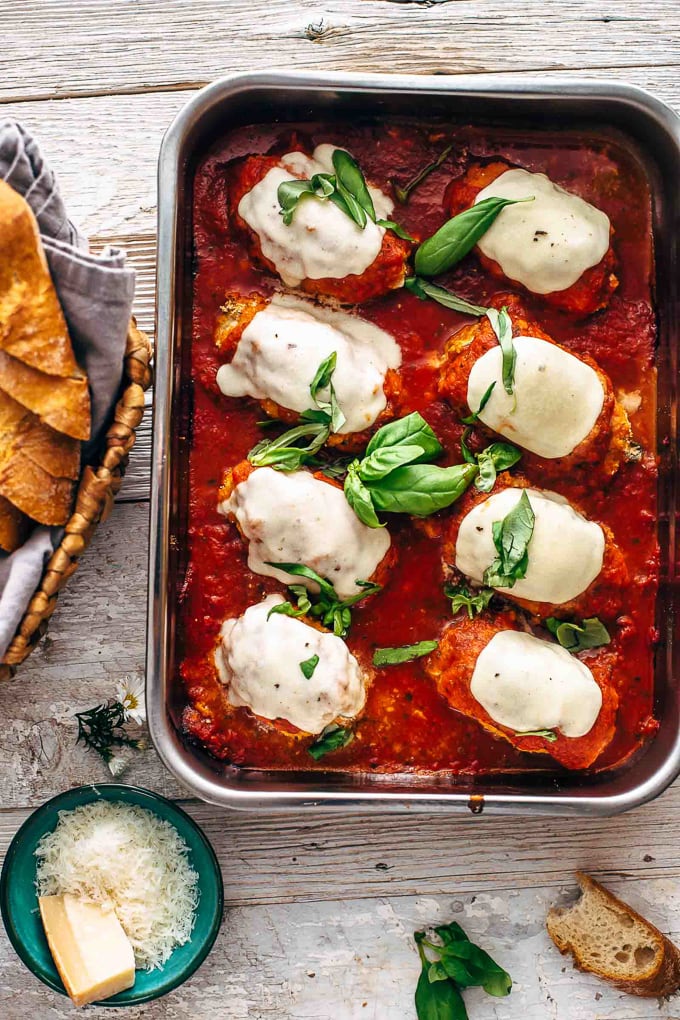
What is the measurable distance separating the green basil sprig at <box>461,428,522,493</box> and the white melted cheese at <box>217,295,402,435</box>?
0.82 feet

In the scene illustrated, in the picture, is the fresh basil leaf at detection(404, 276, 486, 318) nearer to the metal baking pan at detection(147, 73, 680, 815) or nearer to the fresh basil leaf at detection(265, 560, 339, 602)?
the metal baking pan at detection(147, 73, 680, 815)

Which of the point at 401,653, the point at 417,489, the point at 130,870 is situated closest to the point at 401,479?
the point at 417,489

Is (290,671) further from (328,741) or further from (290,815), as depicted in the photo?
(290,815)

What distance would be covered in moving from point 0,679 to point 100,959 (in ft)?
2.49

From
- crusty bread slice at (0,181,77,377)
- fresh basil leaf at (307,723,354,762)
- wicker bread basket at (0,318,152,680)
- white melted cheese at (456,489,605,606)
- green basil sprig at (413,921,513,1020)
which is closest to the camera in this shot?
crusty bread slice at (0,181,77,377)

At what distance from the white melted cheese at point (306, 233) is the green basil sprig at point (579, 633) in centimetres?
101

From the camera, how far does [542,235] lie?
2354mm

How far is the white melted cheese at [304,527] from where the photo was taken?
2301 millimetres

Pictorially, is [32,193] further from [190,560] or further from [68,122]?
[190,560]

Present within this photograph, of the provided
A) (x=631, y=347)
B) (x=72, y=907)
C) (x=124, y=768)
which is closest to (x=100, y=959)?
(x=72, y=907)

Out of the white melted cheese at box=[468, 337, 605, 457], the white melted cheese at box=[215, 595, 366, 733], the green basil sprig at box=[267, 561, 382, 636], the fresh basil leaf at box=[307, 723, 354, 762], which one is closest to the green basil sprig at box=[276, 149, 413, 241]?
the white melted cheese at box=[468, 337, 605, 457]

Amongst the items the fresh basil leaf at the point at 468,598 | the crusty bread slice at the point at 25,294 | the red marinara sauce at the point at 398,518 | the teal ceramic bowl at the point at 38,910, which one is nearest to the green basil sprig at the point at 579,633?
the red marinara sauce at the point at 398,518

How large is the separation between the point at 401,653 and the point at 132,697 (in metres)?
0.77

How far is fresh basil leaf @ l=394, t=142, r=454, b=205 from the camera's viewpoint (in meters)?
2.46
